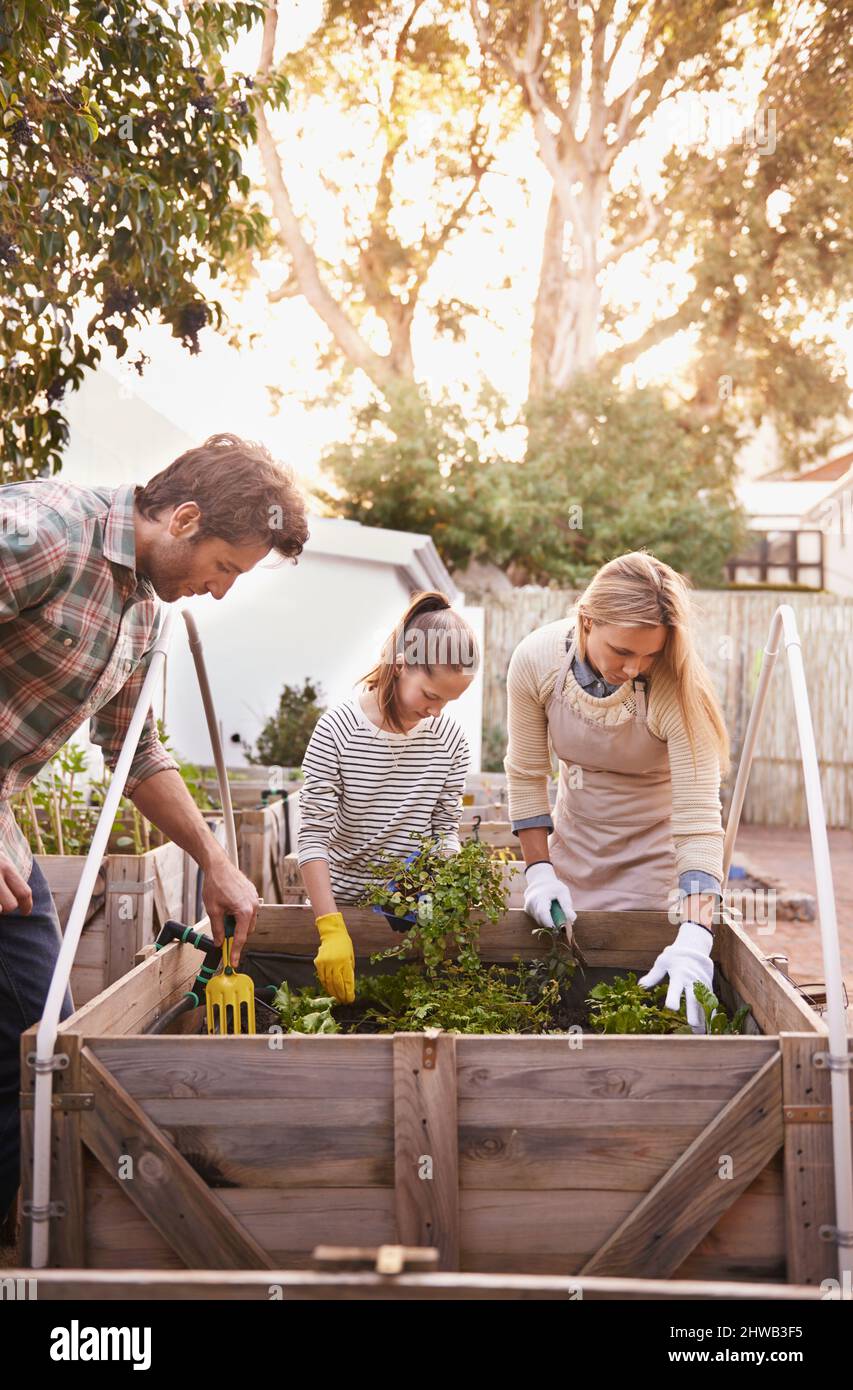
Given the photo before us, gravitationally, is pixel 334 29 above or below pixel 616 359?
above

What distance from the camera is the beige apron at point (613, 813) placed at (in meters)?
2.95

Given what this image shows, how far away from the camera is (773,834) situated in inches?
468

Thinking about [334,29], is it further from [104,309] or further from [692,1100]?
[692,1100]

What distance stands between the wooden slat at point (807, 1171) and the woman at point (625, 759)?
0.57 m

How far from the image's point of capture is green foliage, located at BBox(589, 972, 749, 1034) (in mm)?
2215

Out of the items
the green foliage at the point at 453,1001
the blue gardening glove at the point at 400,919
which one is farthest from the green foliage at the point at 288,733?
the green foliage at the point at 453,1001

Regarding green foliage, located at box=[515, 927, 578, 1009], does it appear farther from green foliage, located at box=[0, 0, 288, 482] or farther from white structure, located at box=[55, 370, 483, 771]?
white structure, located at box=[55, 370, 483, 771]

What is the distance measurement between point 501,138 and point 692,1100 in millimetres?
17836

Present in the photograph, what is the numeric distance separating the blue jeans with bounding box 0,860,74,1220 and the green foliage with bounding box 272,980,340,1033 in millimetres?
415

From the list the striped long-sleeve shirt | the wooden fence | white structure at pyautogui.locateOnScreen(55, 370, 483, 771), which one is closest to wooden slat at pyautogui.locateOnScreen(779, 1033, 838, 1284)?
the striped long-sleeve shirt

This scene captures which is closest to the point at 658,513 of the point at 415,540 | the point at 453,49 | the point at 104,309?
the point at 415,540

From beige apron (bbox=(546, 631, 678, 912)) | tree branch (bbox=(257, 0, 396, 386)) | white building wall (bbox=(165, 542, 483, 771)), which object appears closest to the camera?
beige apron (bbox=(546, 631, 678, 912))
